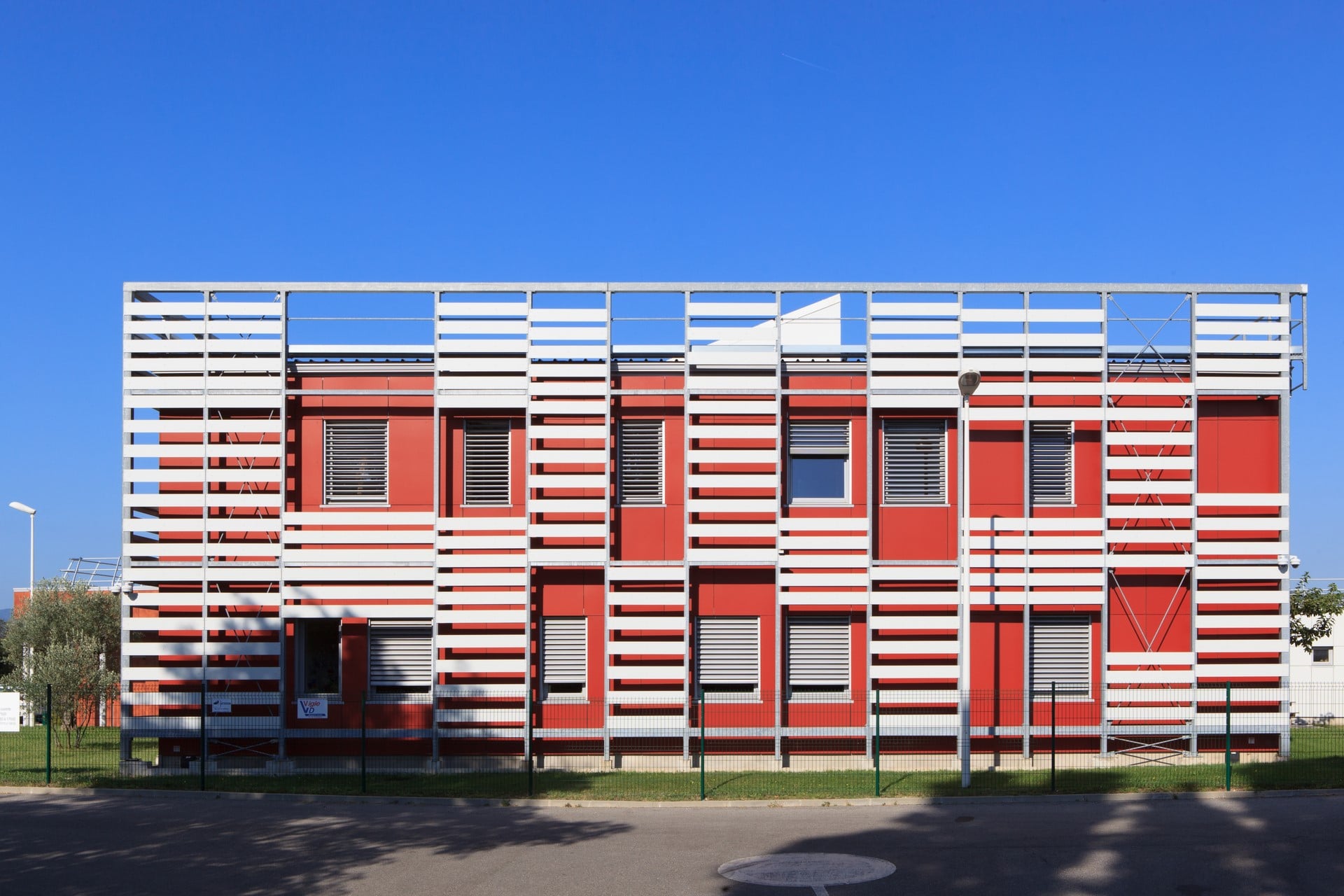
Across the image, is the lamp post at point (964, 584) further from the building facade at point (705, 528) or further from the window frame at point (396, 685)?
the window frame at point (396, 685)

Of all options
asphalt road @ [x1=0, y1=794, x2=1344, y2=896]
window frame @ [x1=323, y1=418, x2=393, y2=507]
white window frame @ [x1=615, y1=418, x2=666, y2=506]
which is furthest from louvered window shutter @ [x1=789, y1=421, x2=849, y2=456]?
window frame @ [x1=323, y1=418, x2=393, y2=507]

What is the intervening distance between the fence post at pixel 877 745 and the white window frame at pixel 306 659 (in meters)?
10.1

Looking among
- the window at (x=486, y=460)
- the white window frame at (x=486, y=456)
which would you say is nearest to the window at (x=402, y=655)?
the white window frame at (x=486, y=456)

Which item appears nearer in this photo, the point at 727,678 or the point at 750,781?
the point at 750,781

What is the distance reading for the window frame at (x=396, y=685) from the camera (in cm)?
2328

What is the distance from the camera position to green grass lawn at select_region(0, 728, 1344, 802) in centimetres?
1966

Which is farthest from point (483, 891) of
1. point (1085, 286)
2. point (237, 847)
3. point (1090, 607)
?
point (1085, 286)

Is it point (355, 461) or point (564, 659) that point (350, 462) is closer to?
point (355, 461)

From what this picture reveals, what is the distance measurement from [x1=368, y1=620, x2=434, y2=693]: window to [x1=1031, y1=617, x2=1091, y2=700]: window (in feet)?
38.0

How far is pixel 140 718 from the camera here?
903 inches

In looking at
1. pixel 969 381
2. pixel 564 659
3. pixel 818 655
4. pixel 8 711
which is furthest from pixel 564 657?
pixel 8 711

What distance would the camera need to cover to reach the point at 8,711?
24156 millimetres

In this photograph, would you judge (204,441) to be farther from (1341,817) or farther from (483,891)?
(1341,817)

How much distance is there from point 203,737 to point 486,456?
709 cm
